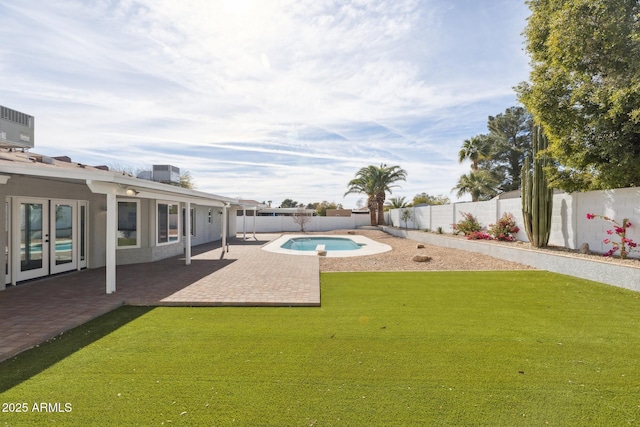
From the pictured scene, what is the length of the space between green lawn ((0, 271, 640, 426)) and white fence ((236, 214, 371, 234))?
84.9 ft

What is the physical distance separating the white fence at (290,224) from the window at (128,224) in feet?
62.2

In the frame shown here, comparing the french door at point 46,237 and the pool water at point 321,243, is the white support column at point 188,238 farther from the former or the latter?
the pool water at point 321,243

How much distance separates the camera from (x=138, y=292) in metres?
7.50

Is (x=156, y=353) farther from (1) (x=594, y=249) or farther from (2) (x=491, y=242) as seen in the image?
(2) (x=491, y=242)

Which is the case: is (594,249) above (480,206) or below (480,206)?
below

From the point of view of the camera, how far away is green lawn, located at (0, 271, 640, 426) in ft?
9.86


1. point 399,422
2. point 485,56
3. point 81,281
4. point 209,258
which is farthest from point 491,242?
point 81,281

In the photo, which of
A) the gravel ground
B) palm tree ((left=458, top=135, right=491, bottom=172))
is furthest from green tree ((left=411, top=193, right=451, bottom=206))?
the gravel ground

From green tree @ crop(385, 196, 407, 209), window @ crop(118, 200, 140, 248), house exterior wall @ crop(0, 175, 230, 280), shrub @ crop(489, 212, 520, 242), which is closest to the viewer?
house exterior wall @ crop(0, 175, 230, 280)

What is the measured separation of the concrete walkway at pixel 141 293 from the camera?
531 cm

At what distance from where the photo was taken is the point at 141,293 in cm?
741

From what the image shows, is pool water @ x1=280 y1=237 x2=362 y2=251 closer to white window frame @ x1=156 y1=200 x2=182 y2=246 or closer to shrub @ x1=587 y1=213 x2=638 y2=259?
white window frame @ x1=156 y1=200 x2=182 y2=246

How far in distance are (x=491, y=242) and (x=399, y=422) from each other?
1324 cm

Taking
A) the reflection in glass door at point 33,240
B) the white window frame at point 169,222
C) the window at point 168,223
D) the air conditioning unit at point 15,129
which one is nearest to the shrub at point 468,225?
the white window frame at point 169,222
